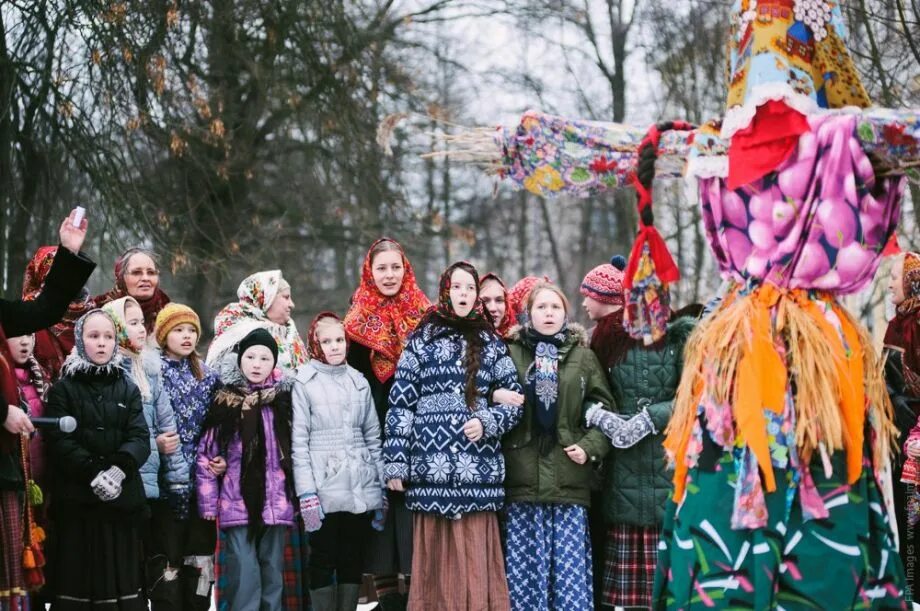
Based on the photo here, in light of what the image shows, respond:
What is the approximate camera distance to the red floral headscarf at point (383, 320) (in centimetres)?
641

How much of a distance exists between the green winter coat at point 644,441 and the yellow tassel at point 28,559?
269 centimetres

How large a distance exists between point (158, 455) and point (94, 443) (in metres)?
0.53

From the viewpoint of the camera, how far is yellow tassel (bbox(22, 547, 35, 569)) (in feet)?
16.4

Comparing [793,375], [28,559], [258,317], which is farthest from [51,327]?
[793,375]

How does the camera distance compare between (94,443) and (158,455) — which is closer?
(94,443)

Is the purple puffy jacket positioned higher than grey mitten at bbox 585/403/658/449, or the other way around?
grey mitten at bbox 585/403/658/449

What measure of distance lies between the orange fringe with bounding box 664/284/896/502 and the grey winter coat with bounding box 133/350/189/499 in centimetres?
320

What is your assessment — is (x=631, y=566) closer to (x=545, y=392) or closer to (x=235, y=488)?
(x=545, y=392)

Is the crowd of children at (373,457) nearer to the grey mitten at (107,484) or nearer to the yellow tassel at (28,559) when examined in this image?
the grey mitten at (107,484)

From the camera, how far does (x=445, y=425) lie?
5.72m

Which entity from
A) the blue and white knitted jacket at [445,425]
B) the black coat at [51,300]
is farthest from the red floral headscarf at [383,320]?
Result: the black coat at [51,300]

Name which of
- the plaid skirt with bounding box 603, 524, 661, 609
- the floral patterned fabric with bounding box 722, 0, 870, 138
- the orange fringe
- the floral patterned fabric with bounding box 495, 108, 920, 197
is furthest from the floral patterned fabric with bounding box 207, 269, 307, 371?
the floral patterned fabric with bounding box 722, 0, 870, 138

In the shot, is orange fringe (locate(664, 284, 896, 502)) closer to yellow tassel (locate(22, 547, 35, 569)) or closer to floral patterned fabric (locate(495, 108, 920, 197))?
floral patterned fabric (locate(495, 108, 920, 197))

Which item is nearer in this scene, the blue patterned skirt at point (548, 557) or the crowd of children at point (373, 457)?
the crowd of children at point (373, 457)
